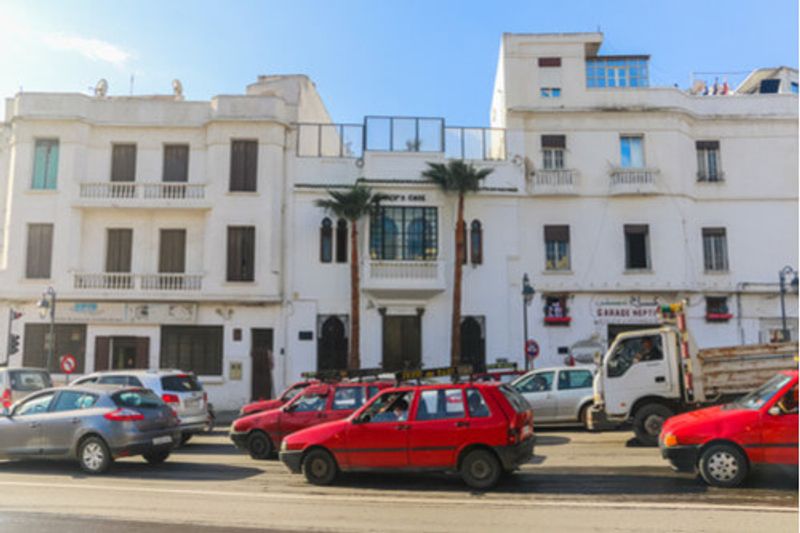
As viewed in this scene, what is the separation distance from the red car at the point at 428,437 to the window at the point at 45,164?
819 inches

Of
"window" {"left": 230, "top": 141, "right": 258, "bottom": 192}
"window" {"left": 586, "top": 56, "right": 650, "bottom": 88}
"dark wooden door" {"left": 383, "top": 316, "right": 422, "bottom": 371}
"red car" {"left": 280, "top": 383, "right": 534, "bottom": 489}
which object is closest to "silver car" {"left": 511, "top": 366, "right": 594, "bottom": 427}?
"red car" {"left": 280, "top": 383, "right": 534, "bottom": 489}

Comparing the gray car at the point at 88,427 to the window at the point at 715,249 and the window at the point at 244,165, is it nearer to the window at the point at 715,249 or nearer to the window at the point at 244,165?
the window at the point at 244,165

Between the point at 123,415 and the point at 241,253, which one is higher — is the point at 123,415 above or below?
below

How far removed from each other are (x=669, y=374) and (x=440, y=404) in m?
6.33

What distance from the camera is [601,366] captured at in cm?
1365

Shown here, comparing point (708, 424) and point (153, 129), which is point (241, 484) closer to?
point (708, 424)

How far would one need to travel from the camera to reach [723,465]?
28.1 ft

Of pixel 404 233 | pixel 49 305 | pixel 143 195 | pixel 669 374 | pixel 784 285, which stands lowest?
pixel 669 374

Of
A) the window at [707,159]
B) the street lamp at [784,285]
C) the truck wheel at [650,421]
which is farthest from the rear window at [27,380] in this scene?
the window at [707,159]

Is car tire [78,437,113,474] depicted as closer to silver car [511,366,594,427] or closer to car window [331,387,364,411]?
car window [331,387,364,411]

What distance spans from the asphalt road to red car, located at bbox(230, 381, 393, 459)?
1.04 meters

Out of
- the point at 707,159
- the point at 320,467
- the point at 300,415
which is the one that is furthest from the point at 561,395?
the point at 707,159

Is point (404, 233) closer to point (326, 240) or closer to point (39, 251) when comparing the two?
point (326, 240)

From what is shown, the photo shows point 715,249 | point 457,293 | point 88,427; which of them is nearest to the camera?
point 88,427
